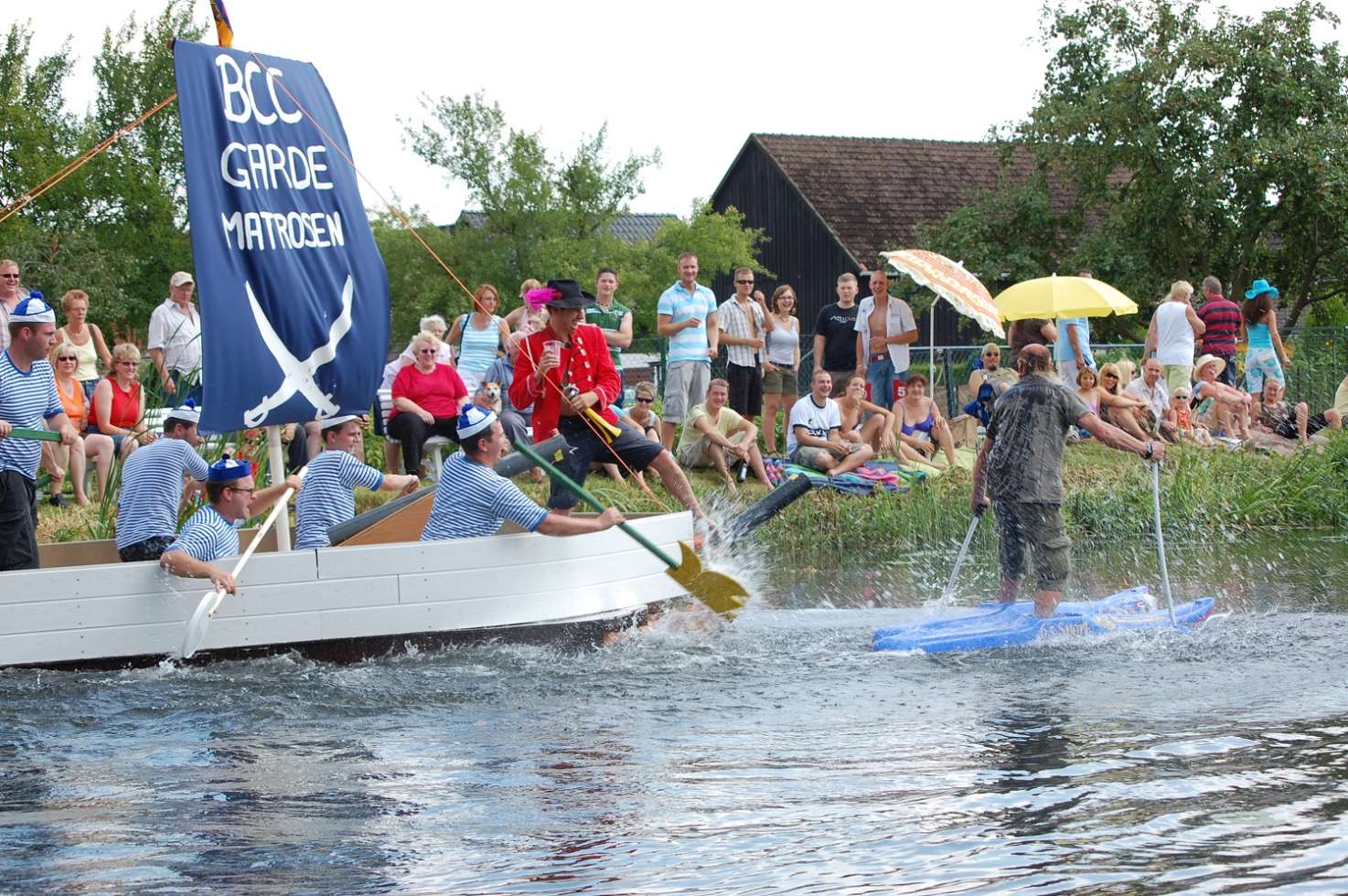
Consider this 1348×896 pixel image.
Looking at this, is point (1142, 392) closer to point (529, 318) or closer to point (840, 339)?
point (840, 339)

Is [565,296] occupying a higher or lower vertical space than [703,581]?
higher

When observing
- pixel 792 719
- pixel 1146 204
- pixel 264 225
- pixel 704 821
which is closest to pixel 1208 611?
pixel 792 719

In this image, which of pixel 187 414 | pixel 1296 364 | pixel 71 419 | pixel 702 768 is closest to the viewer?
pixel 702 768

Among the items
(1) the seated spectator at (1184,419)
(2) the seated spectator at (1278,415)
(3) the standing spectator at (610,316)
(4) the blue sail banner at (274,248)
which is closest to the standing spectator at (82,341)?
(3) the standing spectator at (610,316)

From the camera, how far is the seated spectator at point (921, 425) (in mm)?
16234

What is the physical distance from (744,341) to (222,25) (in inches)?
274

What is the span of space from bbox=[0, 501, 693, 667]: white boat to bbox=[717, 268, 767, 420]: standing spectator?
6.46 m

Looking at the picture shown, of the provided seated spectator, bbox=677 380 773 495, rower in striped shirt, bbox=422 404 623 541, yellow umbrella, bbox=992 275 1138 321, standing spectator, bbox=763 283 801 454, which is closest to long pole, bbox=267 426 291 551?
rower in striped shirt, bbox=422 404 623 541

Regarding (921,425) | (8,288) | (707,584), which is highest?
(8,288)

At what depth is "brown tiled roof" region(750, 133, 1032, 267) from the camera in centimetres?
3962

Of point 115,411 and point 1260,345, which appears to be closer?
point 115,411

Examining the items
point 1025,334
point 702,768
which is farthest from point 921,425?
point 702,768

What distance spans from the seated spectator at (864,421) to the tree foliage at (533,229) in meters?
22.7

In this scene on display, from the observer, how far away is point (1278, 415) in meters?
18.7
